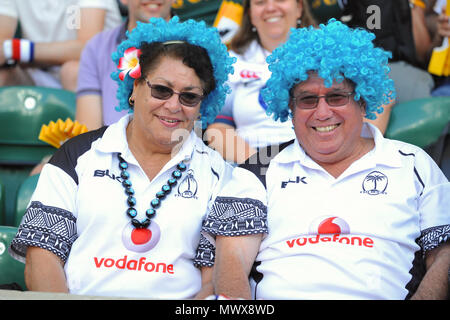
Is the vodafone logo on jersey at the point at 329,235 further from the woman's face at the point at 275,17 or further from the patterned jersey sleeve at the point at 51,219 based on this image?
the woman's face at the point at 275,17

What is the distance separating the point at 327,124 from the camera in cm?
229

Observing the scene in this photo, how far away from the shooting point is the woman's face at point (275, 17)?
11.0 feet

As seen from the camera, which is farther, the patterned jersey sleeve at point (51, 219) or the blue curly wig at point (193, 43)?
the blue curly wig at point (193, 43)

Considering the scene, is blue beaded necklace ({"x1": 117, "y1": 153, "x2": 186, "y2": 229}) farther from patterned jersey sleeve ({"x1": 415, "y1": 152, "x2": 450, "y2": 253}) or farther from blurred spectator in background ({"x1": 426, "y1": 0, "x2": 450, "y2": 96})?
blurred spectator in background ({"x1": 426, "y1": 0, "x2": 450, "y2": 96})

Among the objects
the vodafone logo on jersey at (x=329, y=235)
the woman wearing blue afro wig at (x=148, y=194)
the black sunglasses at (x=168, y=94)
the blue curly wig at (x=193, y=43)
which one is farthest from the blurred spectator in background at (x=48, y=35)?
the vodafone logo on jersey at (x=329, y=235)

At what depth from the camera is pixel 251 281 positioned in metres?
2.23

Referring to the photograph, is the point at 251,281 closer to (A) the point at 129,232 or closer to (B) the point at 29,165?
(A) the point at 129,232

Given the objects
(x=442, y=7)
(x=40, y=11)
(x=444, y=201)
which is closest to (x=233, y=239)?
(x=444, y=201)

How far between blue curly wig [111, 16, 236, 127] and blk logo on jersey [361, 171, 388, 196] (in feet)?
2.41

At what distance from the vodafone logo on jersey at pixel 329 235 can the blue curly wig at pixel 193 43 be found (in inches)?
28.3

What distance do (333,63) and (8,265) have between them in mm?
1546

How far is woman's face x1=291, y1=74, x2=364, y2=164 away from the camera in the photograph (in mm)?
2283

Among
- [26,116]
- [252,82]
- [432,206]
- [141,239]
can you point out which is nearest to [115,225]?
[141,239]

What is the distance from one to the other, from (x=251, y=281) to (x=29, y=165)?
186 centimetres
